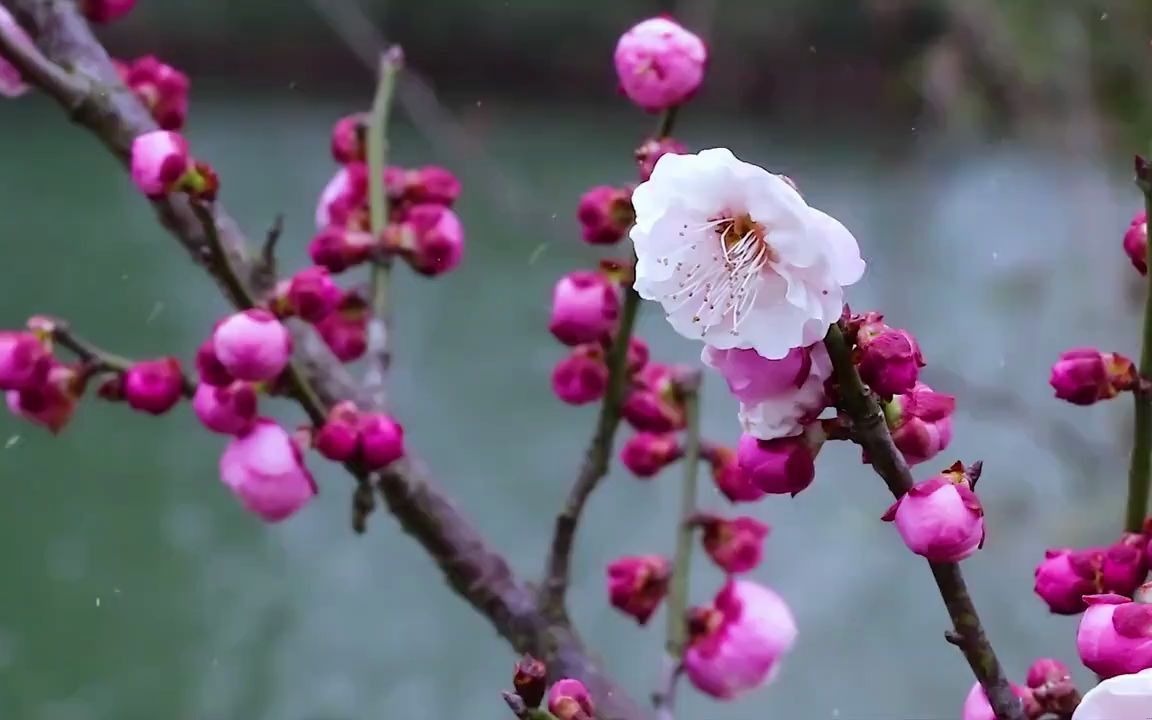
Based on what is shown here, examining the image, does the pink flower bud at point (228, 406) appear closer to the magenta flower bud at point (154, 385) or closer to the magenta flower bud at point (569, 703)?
the magenta flower bud at point (154, 385)

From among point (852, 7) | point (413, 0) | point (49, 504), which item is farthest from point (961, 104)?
point (49, 504)

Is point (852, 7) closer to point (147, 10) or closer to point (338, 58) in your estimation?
point (338, 58)

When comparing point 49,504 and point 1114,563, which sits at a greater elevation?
point 1114,563

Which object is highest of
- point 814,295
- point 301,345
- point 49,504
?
point 814,295

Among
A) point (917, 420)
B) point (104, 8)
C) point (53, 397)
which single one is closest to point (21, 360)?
point (53, 397)

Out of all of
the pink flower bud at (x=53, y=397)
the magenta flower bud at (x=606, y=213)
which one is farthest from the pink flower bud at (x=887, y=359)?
the pink flower bud at (x=53, y=397)

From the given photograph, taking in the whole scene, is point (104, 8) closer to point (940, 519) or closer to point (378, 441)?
point (378, 441)

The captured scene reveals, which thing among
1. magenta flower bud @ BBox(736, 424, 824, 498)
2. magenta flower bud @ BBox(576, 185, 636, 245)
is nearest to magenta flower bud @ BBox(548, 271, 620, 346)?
magenta flower bud @ BBox(576, 185, 636, 245)
